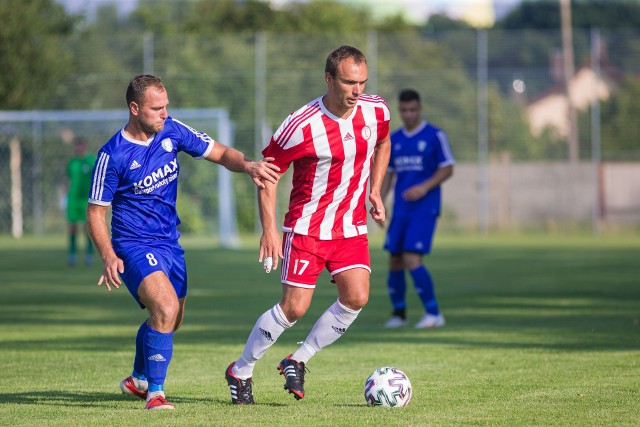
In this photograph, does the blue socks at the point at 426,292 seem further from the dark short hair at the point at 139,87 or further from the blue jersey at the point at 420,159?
the dark short hair at the point at 139,87

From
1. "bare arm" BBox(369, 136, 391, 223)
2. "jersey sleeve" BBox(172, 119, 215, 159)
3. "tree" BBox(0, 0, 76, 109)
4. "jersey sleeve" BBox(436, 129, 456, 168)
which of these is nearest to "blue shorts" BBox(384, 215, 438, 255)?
"jersey sleeve" BBox(436, 129, 456, 168)

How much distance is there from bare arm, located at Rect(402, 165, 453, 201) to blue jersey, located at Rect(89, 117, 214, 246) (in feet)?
14.4

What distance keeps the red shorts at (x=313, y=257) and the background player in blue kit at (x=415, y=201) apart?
4356 millimetres

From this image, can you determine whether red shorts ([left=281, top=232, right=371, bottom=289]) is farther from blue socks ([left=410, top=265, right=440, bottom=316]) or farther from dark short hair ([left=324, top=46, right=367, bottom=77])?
blue socks ([left=410, top=265, right=440, bottom=316])

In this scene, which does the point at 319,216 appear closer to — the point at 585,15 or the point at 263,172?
the point at 263,172

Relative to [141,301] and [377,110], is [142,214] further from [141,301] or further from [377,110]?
[377,110]

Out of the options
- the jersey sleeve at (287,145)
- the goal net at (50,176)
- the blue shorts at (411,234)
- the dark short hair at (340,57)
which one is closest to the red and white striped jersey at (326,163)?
the jersey sleeve at (287,145)

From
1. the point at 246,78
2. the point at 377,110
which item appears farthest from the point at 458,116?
the point at 377,110

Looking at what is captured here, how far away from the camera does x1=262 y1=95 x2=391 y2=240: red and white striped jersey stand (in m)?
6.61

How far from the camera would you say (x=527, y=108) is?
3556 centimetres

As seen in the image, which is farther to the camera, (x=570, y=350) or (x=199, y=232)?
(x=199, y=232)

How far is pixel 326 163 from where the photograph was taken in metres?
6.66

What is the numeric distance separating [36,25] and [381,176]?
29.1m

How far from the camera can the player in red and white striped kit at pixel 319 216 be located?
6.59 m
